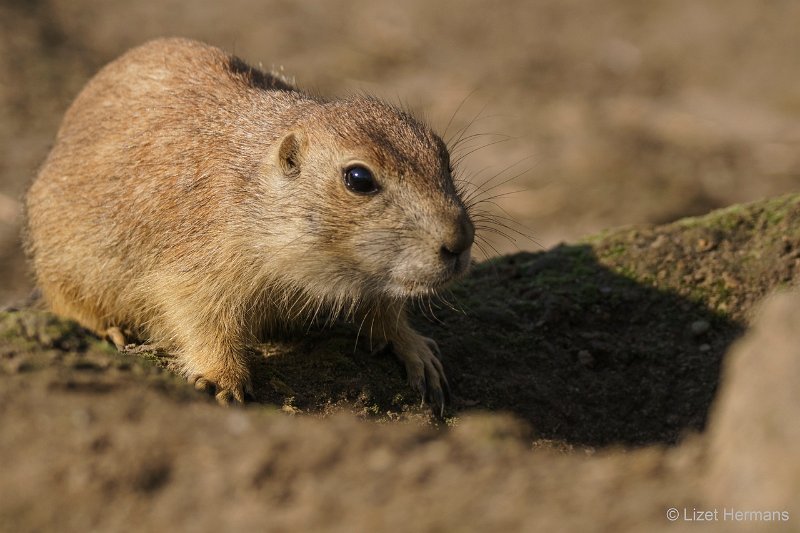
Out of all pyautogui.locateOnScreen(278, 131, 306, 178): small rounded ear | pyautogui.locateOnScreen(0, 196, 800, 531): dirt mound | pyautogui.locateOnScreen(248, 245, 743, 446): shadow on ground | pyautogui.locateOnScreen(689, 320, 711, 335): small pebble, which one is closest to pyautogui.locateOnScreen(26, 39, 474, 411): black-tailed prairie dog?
pyautogui.locateOnScreen(278, 131, 306, 178): small rounded ear

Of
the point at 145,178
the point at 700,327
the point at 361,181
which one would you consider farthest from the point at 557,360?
the point at 145,178

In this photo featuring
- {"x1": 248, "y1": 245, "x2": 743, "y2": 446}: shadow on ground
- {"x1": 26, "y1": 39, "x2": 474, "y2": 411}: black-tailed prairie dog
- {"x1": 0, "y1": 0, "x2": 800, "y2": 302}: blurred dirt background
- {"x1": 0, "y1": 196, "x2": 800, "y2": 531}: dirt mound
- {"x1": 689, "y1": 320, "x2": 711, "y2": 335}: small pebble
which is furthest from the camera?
{"x1": 0, "y1": 0, "x2": 800, "y2": 302}: blurred dirt background

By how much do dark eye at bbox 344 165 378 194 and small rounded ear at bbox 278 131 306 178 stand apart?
0.40 metres

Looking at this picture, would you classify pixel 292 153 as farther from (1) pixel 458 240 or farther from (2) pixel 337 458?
(2) pixel 337 458

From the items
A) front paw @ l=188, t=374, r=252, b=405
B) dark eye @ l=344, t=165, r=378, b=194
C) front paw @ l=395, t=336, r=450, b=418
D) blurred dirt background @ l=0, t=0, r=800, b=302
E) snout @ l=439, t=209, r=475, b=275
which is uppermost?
blurred dirt background @ l=0, t=0, r=800, b=302

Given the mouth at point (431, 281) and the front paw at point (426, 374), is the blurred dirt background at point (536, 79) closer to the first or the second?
the front paw at point (426, 374)

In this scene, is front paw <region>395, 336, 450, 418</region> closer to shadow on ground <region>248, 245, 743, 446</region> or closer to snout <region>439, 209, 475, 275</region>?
shadow on ground <region>248, 245, 743, 446</region>

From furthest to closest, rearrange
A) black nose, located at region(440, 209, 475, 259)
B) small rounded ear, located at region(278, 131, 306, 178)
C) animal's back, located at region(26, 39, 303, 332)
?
animal's back, located at region(26, 39, 303, 332), small rounded ear, located at region(278, 131, 306, 178), black nose, located at region(440, 209, 475, 259)

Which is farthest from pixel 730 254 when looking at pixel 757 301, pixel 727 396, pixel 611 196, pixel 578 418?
pixel 611 196

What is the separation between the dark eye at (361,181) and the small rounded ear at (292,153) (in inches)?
15.8

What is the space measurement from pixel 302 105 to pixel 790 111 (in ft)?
33.8

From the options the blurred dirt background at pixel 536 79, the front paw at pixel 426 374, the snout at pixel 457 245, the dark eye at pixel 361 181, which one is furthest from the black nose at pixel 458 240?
the blurred dirt background at pixel 536 79

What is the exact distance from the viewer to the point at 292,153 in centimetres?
536

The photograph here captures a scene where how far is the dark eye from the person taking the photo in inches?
199
